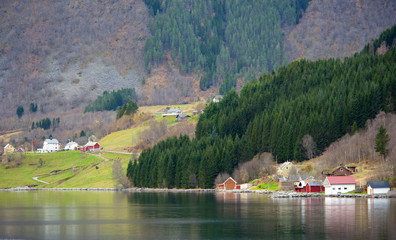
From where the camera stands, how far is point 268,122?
184875 millimetres

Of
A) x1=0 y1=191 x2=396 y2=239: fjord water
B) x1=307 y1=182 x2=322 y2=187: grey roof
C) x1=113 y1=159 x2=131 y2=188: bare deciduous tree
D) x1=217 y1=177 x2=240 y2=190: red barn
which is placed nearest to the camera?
x1=0 y1=191 x2=396 y2=239: fjord water

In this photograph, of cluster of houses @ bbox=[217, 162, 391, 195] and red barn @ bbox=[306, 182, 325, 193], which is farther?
red barn @ bbox=[306, 182, 325, 193]

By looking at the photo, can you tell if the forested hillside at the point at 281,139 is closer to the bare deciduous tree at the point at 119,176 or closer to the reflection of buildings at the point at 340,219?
the bare deciduous tree at the point at 119,176

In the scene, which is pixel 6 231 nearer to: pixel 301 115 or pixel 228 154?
pixel 228 154

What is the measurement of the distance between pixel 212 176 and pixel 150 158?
24.8 metres

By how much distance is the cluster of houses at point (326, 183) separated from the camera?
122 meters

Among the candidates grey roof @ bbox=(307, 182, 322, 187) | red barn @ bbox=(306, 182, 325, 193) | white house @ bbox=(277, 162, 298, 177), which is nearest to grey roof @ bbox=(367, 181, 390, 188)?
grey roof @ bbox=(307, 182, 322, 187)

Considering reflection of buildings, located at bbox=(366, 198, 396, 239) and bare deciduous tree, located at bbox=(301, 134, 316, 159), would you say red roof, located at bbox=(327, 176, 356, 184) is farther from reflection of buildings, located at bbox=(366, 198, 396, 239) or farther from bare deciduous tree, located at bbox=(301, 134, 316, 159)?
bare deciduous tree, located at bbox=(301, 134, 316, 159)

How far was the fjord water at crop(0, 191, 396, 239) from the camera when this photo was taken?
79.6 m

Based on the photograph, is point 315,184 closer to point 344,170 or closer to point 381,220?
point 344,170

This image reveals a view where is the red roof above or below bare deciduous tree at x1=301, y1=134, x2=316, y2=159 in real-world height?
below

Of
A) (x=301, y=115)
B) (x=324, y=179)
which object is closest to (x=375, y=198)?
(x=324, y=179)

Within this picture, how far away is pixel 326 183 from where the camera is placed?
13362 cm

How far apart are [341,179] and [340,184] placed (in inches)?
44.8
